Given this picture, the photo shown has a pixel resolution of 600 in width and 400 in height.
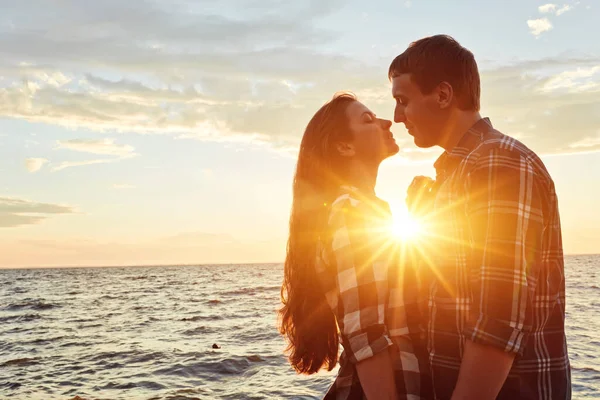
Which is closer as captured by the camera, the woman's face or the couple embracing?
the couple embracing

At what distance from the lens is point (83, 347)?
17.0 m

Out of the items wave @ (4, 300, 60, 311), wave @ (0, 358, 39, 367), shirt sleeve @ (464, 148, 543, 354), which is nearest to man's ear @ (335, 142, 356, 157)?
shirt sleeve @ (464, 148, 543, 354)

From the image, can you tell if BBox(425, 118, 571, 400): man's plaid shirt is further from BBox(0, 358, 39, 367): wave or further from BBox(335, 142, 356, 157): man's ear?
BBox(0, 358, 39, 367): wave

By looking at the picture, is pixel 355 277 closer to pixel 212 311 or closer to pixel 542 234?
pixel 542 234

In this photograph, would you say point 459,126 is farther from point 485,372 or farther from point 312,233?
point 485,372

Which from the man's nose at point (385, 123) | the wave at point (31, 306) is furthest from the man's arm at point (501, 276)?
the wave at point (31, 306)

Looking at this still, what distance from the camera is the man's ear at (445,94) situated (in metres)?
→ 2.54

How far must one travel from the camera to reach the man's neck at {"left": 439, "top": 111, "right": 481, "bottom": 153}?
2531 mm

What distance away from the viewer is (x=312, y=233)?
2.81 meters

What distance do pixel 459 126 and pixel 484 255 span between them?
2.72 feet

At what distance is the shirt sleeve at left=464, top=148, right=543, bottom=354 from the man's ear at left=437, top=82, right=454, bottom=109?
60cm

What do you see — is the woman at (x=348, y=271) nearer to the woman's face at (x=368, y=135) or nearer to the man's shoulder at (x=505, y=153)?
the woman's face at (x=368, y=135)

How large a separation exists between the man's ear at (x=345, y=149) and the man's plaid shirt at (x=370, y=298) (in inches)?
17.6

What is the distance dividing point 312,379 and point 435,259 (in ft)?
34.0
